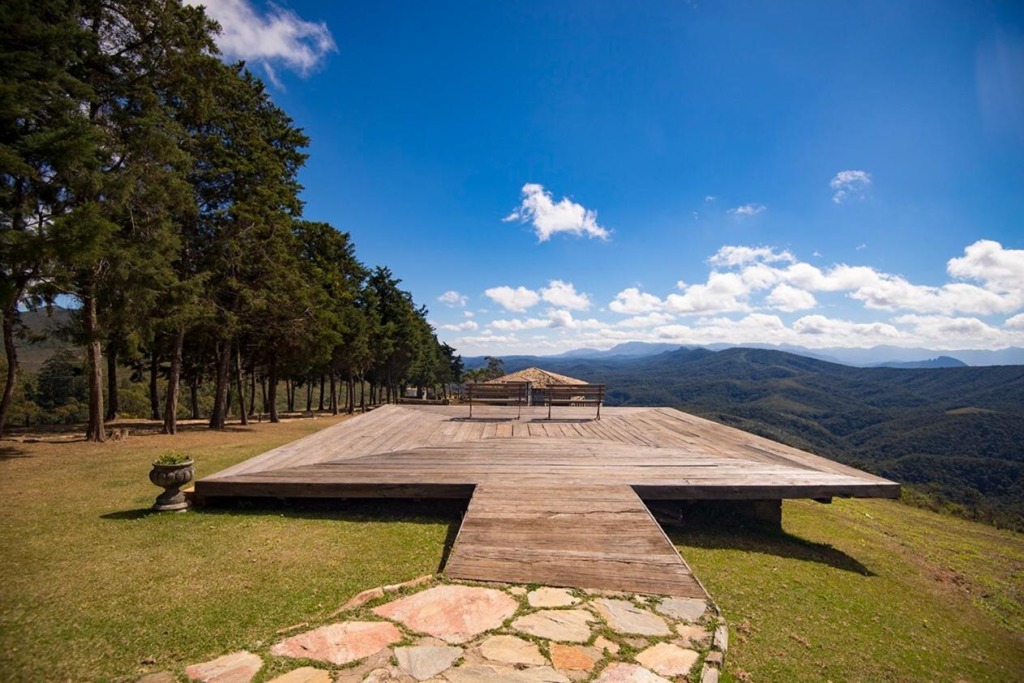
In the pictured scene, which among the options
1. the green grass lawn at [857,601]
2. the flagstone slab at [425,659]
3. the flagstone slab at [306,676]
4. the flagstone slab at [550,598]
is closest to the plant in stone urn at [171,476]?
the flagstone slab at [306,676]

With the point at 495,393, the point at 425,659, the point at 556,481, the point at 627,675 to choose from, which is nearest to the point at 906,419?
the point at 495,393

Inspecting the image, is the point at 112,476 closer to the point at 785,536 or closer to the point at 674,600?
the point at 674,600

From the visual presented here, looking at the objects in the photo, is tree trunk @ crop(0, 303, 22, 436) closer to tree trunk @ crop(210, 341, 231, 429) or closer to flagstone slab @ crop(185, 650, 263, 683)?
tree trunk @ crop(210, 341, 231, 429)

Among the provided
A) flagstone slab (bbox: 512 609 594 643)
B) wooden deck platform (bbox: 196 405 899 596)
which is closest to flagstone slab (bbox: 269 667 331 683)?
flagstone slab (bbox: 512 609 594 643)

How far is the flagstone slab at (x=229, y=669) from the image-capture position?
8.73ft

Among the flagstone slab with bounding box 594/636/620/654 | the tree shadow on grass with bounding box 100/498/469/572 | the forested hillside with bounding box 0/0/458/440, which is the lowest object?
the tree shadow on grass with bounding box 100/498/469/572

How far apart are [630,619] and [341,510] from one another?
469 cm

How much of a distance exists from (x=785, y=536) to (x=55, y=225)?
537 inches

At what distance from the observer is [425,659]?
2883 millimetres

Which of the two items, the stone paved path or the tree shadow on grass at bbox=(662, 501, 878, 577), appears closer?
the stone paved path

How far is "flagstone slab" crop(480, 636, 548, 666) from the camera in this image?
9.49 feet

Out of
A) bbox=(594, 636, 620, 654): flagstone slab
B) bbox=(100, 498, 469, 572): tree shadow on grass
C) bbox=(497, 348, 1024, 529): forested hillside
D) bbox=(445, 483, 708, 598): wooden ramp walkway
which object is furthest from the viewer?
bbox=(497, 348, 1024, 529): forested hillside

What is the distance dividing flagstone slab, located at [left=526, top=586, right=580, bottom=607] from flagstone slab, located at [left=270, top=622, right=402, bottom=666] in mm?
1142

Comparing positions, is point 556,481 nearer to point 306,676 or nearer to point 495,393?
point 306,676
